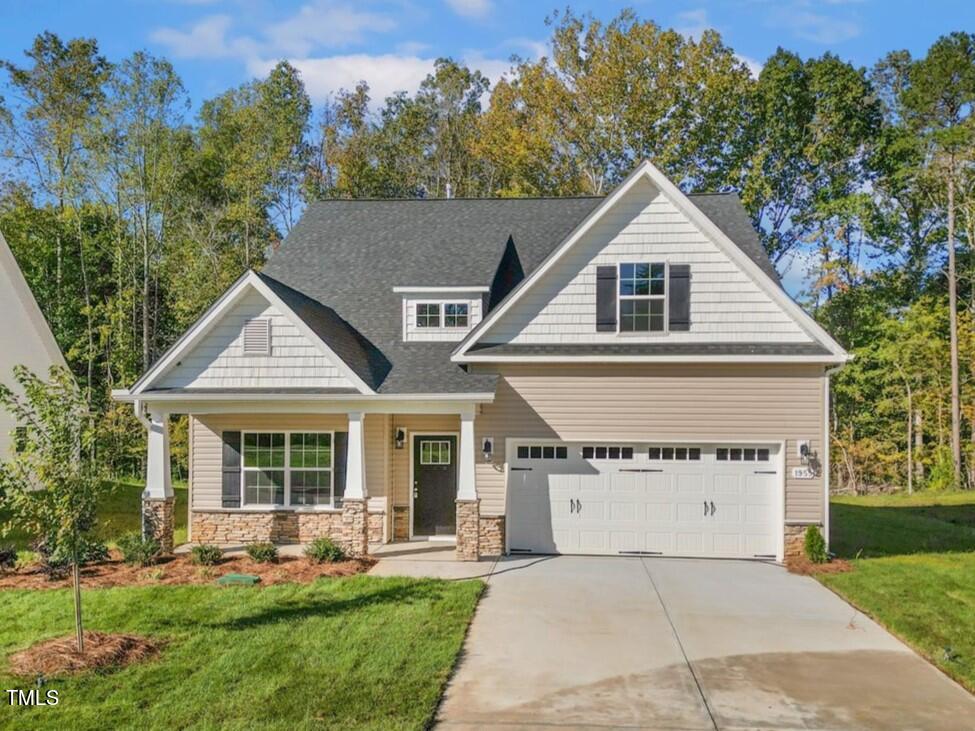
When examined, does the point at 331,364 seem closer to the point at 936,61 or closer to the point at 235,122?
the point at 235,122

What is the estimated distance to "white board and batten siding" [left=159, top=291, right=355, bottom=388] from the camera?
539 inches

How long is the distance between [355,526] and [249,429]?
11.0 ft

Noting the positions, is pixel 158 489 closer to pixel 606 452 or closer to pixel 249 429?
pixel 249 429

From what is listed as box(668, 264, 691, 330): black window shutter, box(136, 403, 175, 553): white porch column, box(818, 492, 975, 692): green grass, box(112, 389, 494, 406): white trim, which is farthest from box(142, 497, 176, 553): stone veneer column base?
box(818, 492, 975, 692): green grass

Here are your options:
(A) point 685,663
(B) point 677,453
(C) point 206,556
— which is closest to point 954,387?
(B) point 677,453

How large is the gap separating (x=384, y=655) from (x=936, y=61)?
3083 cm

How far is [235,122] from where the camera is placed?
33.5 metres

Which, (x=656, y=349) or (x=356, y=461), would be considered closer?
(x=356, y=461)

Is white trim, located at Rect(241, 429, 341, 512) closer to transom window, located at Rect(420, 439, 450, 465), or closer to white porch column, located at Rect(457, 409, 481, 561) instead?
transom window, located at Rect(420, 439, 450, 465)

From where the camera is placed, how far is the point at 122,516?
62.0 feet

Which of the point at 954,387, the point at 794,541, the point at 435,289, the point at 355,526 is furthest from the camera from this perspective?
the point at 954,387

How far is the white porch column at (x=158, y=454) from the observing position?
1393cm

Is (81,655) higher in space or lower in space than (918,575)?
higher

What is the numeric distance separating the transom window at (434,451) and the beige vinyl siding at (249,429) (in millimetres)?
891
